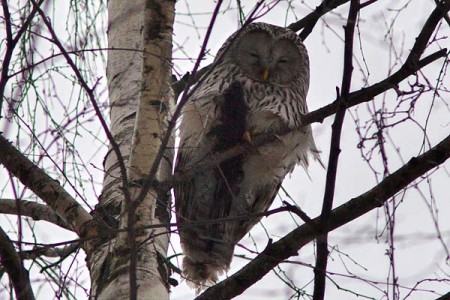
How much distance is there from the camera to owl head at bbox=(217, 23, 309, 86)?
452cm

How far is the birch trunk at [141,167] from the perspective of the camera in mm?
2566

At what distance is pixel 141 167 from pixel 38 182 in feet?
1.52

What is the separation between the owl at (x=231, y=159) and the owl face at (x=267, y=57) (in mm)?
163

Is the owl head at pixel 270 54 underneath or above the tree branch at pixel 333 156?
above

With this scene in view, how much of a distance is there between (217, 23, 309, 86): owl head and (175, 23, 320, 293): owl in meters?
0.19

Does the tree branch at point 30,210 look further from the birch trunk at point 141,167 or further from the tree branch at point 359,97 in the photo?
the tree branch at point 359,97

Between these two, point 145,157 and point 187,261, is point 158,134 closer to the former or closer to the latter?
point 145,157

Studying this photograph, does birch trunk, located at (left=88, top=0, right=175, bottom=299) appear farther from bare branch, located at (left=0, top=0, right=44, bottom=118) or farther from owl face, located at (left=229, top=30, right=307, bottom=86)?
owl face, located at (left=229, top=30, right=307, bottom=86)

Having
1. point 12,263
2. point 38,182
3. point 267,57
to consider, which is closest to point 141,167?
point 38,182

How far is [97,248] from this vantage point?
2832 mm

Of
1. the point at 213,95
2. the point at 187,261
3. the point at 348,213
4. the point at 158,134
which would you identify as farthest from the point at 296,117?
the point at 348,213

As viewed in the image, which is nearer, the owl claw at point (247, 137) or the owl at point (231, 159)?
the owl claw at point (247, 137)

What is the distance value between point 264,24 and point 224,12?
962mm

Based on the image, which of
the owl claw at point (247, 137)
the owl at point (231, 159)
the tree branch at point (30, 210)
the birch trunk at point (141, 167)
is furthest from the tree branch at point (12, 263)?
the owl claw at point (247, 137)
